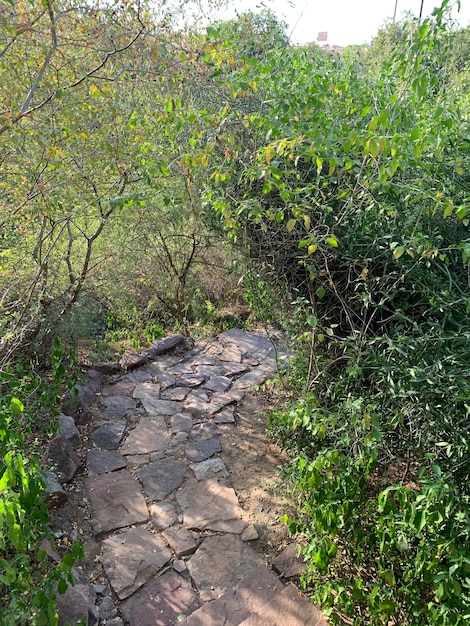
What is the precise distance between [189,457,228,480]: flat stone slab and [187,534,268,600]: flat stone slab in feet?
1.90

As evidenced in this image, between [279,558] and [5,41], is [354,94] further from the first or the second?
[279,558]

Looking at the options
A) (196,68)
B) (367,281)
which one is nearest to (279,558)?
(367,281)

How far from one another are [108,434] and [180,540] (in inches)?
52.0

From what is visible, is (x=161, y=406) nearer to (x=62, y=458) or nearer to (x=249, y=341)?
(x=62, y=458)

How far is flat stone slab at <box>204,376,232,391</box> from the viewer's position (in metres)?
4.59

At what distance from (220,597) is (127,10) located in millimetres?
Result: 3406

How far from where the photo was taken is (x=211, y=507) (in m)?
3.04

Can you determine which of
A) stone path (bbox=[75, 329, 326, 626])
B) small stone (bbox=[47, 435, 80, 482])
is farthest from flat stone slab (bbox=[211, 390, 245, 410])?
small stone (bbox=[47, 435, 80, 482])

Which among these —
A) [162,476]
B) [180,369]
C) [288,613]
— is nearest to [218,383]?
[180,369]

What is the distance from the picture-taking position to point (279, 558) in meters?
2.57

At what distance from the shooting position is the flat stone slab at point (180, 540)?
8.85 feet

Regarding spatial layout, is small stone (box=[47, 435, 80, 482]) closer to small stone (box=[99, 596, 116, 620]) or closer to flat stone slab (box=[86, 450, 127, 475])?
flat stone slab (box=[86, 450, 127, 475])

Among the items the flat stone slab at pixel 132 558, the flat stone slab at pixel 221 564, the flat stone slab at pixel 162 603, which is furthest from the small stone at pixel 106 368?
the flat stone slab at pixel 162 603

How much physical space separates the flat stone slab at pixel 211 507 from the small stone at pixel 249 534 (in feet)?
0.11
